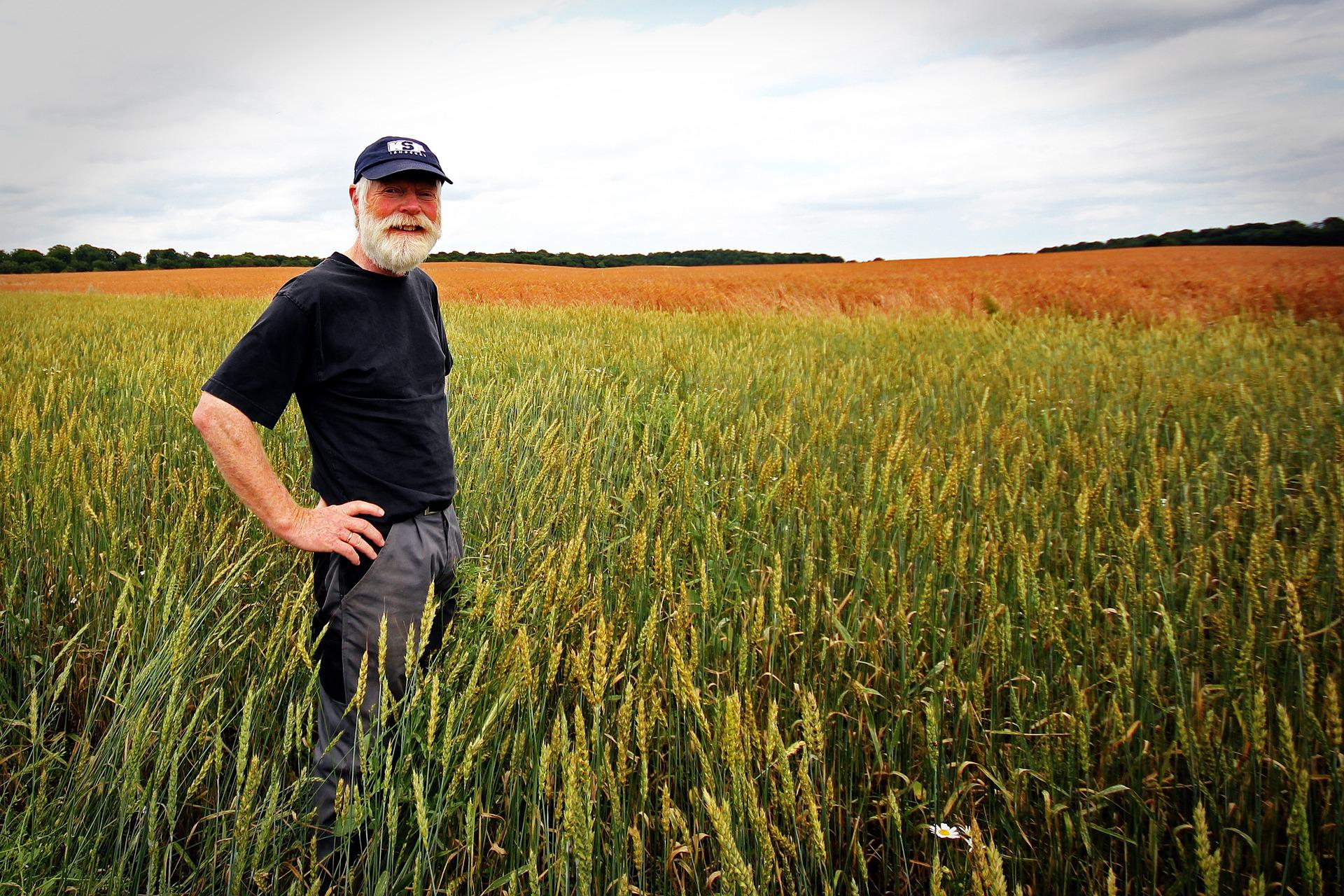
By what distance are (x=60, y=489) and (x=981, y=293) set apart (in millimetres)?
12160

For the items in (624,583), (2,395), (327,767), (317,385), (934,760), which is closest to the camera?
(934,760)

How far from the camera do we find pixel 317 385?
1.71 m

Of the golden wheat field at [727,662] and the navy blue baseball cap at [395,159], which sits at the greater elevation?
the navy blue baseball cap at [395,159]

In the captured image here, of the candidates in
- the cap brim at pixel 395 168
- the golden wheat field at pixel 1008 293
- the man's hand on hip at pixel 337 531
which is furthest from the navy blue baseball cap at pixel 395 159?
the golden wheat field at pixel 1008 293

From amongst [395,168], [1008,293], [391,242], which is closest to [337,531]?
[391,242]

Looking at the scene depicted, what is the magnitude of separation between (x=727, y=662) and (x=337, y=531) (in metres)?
0.97

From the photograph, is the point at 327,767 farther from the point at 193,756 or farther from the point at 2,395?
the point at 2,395

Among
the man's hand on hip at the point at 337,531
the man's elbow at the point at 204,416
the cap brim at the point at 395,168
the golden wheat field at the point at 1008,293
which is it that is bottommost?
the man's hand on hip at the point at 337,531

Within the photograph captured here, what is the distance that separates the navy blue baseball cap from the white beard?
0.35 feet

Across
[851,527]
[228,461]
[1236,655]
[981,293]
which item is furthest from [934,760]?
[981,293]

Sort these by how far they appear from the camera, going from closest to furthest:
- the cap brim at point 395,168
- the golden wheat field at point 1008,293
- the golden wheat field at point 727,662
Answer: the golden wheat field at point 727,662, the cap brim at point 395,168, the golden wheat field at point 1008,293

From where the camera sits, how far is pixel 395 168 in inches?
69.2

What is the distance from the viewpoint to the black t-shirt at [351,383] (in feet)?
5.19

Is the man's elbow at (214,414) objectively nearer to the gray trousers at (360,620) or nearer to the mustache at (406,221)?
the gray trousers at (360,620)
